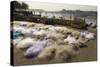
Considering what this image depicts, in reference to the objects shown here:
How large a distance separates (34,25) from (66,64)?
566 mm

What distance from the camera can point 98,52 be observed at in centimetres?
233

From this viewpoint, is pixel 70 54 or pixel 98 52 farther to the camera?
pixel 98 52

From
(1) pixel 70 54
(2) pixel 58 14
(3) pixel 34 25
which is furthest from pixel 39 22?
(1) pixel 70 54

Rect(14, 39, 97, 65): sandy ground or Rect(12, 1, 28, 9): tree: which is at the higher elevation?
Rect(12, 1, 28, 9): tree

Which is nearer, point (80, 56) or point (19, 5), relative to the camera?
point (19, 5)

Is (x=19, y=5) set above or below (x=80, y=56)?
above

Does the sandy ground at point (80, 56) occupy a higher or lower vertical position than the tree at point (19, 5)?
lower

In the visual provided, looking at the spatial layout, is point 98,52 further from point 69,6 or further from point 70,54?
point 69,6

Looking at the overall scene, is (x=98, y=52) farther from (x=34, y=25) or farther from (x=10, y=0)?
(x=10, y=0)
